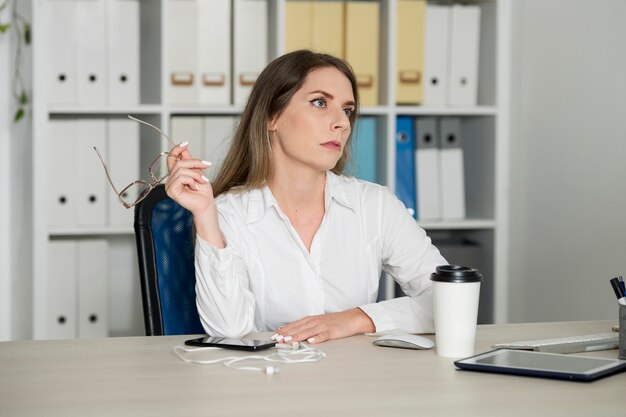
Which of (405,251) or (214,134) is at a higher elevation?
(214,134)

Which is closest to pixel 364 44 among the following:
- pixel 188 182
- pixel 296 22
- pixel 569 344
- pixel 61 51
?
pixel 296 22

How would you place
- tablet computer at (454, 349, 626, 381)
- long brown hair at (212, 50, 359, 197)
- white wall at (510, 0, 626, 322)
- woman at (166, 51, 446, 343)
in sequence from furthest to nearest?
white wall at (510, 0, 626, 322), long brown hair at (212, 50, 359, 197), woman at (166, 51, 446, 343), tablet computer at (454, 349, 626, 381)

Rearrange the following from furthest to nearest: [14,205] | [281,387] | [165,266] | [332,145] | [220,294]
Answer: [14,205] < [332,145] < [165,266] < [220,294] < [281,387]

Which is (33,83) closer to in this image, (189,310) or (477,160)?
(189,310)

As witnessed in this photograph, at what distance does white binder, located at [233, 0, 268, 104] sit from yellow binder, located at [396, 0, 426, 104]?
0.47 metres

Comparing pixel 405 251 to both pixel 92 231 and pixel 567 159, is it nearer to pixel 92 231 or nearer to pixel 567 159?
pixel 567 159

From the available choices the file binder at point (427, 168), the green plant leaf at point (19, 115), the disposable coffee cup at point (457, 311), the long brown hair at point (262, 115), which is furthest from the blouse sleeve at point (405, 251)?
the green plant leaf at point (19, 115)

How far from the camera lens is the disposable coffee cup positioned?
155 centimetres

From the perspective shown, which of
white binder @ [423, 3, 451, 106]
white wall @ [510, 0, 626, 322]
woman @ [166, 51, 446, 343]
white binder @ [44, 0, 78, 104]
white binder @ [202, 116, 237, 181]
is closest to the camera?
woman @ [166, 51, 446, 343]

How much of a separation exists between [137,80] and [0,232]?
80cm

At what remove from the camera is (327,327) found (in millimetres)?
1720

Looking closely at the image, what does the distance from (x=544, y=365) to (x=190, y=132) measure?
77.7 inches

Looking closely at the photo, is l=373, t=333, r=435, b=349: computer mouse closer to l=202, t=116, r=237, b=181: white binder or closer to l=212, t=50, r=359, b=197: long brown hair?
l=212, t=50, r=359, b=197: long brown hair

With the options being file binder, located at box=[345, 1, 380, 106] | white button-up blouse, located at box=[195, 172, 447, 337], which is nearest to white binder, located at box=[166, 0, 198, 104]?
file binder, located at box=[345, 1, 380, 106]
